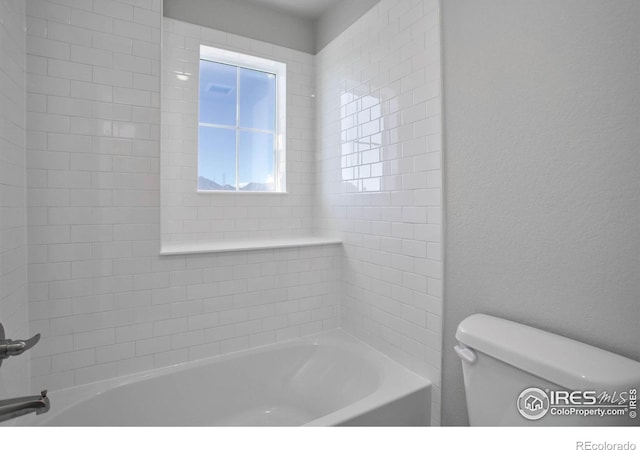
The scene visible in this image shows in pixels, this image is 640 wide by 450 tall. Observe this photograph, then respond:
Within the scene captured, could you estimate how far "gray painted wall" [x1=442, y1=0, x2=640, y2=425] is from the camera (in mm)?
1027

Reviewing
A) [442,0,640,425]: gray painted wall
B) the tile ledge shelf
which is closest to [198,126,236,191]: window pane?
the tile ledge shelf

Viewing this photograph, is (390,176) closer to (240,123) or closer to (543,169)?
(543,169)

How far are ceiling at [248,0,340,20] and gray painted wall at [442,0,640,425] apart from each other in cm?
114

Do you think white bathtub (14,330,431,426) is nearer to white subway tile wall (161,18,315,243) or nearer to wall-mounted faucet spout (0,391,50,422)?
wall-mounted faucet spout (0,391,50,422)

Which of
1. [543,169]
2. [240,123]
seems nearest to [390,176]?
[543,169]

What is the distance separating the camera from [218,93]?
7.90ft

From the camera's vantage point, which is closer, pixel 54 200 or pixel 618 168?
pixel 618 168

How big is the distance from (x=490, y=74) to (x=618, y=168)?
61 cm

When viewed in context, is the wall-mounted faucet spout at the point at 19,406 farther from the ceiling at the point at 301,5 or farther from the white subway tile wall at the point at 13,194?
the ceiling at the point at 301,5

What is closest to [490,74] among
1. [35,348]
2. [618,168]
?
[618,168]

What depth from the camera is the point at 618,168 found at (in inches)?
40.4

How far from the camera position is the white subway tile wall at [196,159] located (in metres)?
2.15

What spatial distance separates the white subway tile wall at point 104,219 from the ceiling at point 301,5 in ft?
2.99

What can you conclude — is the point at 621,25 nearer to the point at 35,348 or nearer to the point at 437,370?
the point at 437,370
